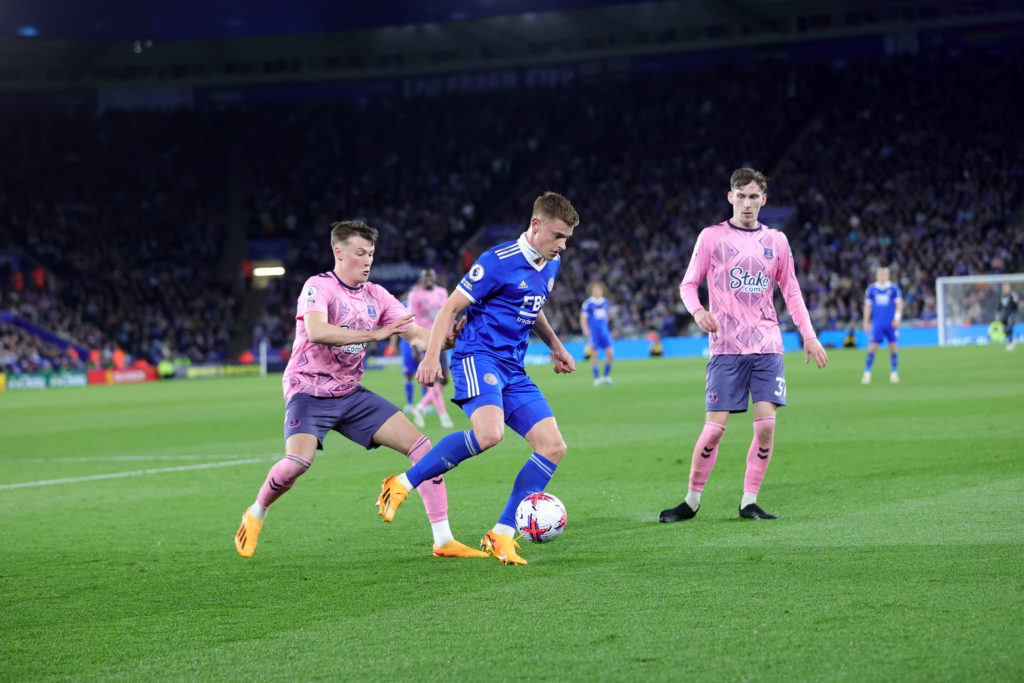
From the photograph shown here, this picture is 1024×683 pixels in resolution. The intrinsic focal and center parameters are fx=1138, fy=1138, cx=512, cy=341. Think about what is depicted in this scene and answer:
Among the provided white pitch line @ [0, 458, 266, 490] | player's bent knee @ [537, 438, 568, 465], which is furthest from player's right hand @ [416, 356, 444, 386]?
white pitch line @ [0, 458, 266, 490]

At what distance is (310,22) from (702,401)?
1175 inches

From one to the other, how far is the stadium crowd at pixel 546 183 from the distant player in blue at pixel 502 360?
33973mm

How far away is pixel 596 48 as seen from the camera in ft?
172

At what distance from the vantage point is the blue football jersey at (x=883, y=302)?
21641mm

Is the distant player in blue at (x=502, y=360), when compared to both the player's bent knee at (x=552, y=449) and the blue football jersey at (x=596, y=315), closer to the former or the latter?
the player's bent knee at (x=552, y=449)

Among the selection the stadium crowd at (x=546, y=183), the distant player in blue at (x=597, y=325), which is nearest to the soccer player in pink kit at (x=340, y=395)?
the distant player in blue at (x=597, y=325)

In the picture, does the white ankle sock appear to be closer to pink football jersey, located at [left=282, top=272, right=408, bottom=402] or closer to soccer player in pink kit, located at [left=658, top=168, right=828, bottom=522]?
pink football jersey, located at [left=282, top=272, right=408, bottom=402]

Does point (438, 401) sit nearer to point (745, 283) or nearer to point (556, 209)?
point (745, 283)

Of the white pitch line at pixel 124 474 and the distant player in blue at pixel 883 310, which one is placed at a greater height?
the distant player in blue at pixel 883 310

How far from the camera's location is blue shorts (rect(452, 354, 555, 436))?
261 inches

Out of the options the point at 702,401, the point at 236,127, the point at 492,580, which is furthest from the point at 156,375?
the point at 492,580

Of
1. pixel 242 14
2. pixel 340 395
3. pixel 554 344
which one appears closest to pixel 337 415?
pixel 340 395

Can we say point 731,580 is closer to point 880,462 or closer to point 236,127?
point 880,462

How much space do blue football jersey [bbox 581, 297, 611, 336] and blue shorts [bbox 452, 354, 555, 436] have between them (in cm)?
1845
